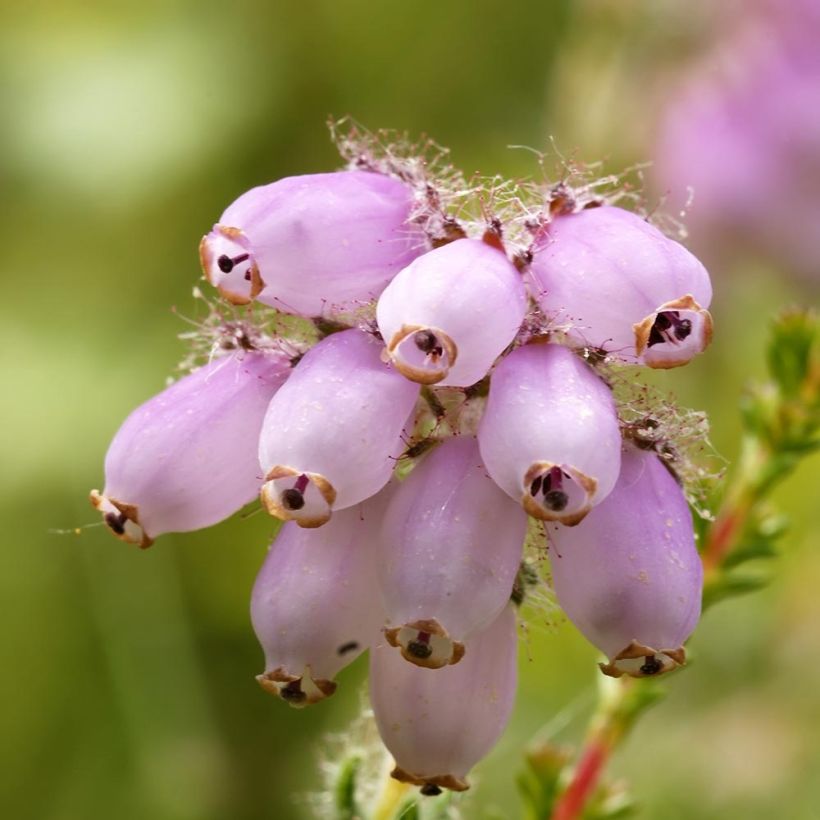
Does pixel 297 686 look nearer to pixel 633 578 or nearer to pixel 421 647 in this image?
pixel 421 647

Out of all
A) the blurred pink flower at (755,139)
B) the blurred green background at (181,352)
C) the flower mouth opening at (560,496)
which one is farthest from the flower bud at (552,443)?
the blurred pink flower at (755,139)

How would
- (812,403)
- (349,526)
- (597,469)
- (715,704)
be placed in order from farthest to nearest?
1. (715,704)
2. (812,403)
3. (349,526)
4. (597,469)

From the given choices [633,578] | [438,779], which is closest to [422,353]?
[633,578]

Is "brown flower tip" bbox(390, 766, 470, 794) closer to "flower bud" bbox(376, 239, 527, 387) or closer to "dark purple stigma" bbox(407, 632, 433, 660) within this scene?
"dark purple stigma" bbox(407, 632, 433, 660)

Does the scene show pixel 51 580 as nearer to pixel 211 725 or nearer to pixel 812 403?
pixel 211 725

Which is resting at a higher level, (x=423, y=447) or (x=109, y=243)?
(x=423, y=447)

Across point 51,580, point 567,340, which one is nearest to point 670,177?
point 51,580

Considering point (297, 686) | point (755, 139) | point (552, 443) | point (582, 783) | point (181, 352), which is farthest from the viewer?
point (181, 352)
